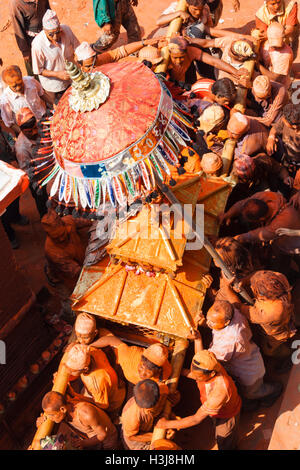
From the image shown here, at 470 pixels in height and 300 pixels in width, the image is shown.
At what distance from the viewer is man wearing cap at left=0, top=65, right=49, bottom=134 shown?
6.20 metres

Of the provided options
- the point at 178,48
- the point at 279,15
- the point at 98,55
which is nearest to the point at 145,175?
the point at 178,48

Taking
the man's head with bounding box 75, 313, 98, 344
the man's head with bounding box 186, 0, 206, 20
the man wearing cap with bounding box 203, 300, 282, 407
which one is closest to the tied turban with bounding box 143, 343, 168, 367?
the man wearing cap with bounding box 203, 300, 282, 407

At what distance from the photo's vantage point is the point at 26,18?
8234 millimetres

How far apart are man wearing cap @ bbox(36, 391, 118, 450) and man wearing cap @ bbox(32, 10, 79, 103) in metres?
4.71

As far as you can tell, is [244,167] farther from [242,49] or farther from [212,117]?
[242,49]

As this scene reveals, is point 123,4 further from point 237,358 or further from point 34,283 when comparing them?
point 237,358

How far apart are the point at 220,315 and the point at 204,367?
0.50m

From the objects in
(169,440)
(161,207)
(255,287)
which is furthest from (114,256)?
(169,440)

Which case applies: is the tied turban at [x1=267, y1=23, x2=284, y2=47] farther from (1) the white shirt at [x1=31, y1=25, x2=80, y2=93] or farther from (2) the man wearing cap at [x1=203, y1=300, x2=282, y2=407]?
(2) the man wearing cap at [x1=203, y1=300, x2=282, y2=407]

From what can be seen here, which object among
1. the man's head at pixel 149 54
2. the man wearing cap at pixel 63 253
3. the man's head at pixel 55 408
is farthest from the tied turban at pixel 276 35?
the man's head at pixel 55 408

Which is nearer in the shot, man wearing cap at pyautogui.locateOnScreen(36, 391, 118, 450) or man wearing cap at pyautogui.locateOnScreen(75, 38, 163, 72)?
man wearing cap at pyautogui.locateOnScreen(36, 391, 118, 450)

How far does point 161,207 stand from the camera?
4.13m

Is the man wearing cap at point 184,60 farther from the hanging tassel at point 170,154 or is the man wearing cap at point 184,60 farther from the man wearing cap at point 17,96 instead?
the hanging tassel at point 170,154
